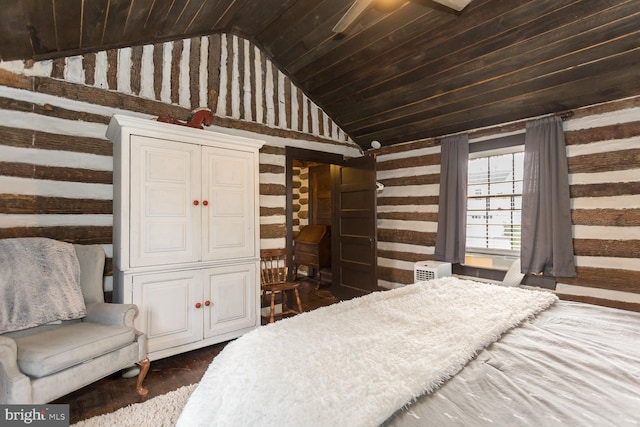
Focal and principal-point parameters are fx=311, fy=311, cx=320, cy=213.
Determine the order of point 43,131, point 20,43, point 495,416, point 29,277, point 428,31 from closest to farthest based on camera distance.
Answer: point 495,416 → point 29,277 → point 20,43 → point 43,131 → point 428,31

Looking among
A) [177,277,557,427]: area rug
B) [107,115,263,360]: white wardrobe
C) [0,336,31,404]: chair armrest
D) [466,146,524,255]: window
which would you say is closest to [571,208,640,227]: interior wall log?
[466,146,524,255]: window

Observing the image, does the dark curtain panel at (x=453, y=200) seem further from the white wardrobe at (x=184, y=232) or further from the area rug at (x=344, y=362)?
the white wardrobe at (x=184, y=232)


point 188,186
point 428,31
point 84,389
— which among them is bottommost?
point 84,389

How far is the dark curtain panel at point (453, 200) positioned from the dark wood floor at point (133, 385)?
3.04m

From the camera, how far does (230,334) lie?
330 centimetres

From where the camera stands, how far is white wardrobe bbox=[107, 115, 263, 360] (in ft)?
8.92

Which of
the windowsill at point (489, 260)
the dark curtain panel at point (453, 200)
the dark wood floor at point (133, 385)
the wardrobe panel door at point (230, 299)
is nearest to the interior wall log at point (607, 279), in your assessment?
the windowsill at point (489, 260)

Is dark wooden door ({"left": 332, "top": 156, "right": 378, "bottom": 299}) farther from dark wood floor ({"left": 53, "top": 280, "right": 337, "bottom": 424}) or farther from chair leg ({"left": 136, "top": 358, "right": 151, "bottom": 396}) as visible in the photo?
chair leg ({"left": 136, "top": 358, "right": 151, "bottom": 396})

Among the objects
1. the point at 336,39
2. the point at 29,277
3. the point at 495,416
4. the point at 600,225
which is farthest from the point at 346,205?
the point at 495,416

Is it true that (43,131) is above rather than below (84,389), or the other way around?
above

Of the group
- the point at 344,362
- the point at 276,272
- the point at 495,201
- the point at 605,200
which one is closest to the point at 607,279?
the point at 605,200

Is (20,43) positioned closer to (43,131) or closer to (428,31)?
(43,131)

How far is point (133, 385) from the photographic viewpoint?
252 cm

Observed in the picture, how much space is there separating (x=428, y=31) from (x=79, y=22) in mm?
3043
